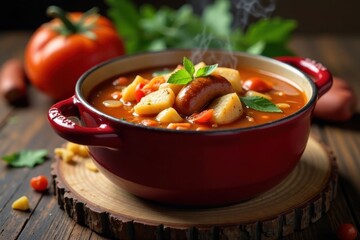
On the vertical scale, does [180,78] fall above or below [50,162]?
above

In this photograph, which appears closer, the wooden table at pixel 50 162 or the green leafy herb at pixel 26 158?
the wooden table at pixel 50 162

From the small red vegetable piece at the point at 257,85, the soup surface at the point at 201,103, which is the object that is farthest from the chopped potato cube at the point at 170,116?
the small red vegetable piece at the point at 257,85

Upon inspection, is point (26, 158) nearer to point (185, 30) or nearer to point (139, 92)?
point (139, 92)

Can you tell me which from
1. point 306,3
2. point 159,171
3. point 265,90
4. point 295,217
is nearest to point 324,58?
point 306,3

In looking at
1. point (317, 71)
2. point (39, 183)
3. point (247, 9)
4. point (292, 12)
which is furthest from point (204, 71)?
point (292, 12)

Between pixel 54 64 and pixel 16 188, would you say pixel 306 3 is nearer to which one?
pixel 54 64

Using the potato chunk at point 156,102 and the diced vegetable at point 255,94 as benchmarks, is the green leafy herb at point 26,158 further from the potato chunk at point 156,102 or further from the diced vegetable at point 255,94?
Answer: the diced vegetable at point 255,94
